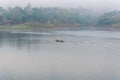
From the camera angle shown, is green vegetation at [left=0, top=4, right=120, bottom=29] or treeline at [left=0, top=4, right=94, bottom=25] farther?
treeline at [left=0, top=4, right=94, bottom=25]

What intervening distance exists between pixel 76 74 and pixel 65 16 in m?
59.9

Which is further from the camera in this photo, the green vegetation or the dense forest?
the dense forest

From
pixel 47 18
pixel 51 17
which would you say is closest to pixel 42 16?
pixel 47 18

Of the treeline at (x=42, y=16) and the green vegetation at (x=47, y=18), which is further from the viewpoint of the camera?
the treeline at (x=42, y=16)

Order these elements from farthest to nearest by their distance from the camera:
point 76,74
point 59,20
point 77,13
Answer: point 77,13 < point 59,20 < point 76,74

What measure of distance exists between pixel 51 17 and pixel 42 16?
3.38 metres

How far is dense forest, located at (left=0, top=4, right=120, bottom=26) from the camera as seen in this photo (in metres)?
64.8

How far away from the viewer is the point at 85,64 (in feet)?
48.5

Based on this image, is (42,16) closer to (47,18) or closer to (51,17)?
(47,18)

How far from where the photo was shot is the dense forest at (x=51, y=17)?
64.8 m

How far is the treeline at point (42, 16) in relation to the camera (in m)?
64.8

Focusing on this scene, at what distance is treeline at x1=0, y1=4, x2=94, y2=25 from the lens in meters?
64.8

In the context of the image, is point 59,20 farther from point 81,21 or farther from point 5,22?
point 5,22

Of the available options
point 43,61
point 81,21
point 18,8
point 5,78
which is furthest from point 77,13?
point 5,78
